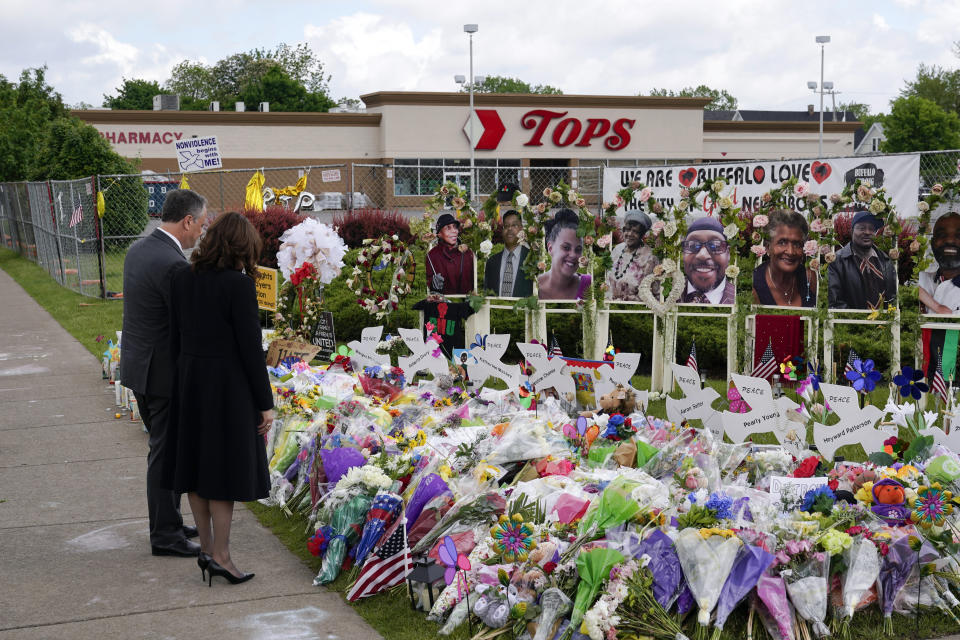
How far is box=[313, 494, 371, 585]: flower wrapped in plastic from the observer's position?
14.5 feet

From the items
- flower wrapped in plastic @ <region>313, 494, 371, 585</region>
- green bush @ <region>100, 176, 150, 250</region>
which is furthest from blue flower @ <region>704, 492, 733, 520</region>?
green bush @ <region>100, 176, 150, 250</region>

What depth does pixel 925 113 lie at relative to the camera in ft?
170

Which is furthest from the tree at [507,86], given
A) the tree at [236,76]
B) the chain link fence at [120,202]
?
the chain link fence at [120,202]

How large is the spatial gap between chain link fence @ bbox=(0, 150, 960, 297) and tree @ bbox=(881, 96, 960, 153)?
2770 centimetres

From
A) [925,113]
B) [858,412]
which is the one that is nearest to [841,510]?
[858,412]

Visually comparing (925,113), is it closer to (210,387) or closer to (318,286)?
(318,286)

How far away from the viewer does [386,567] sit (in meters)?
4.21

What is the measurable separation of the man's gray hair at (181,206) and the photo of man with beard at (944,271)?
214 inches

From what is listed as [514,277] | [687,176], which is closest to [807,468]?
[514,277]

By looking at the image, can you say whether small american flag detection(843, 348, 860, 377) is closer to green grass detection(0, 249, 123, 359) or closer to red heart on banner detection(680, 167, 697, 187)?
red heart on banner detection(680, 167, 697, 187)

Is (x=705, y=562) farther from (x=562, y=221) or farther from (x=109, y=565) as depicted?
(x=562, y=221)

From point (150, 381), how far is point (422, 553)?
1.56 meters

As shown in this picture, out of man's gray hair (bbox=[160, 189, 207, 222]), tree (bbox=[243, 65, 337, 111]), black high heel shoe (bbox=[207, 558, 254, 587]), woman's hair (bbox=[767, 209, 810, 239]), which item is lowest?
black high heel shoe (bbox=[207, 558, 254, 587])

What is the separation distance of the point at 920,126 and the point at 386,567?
54.5 m
